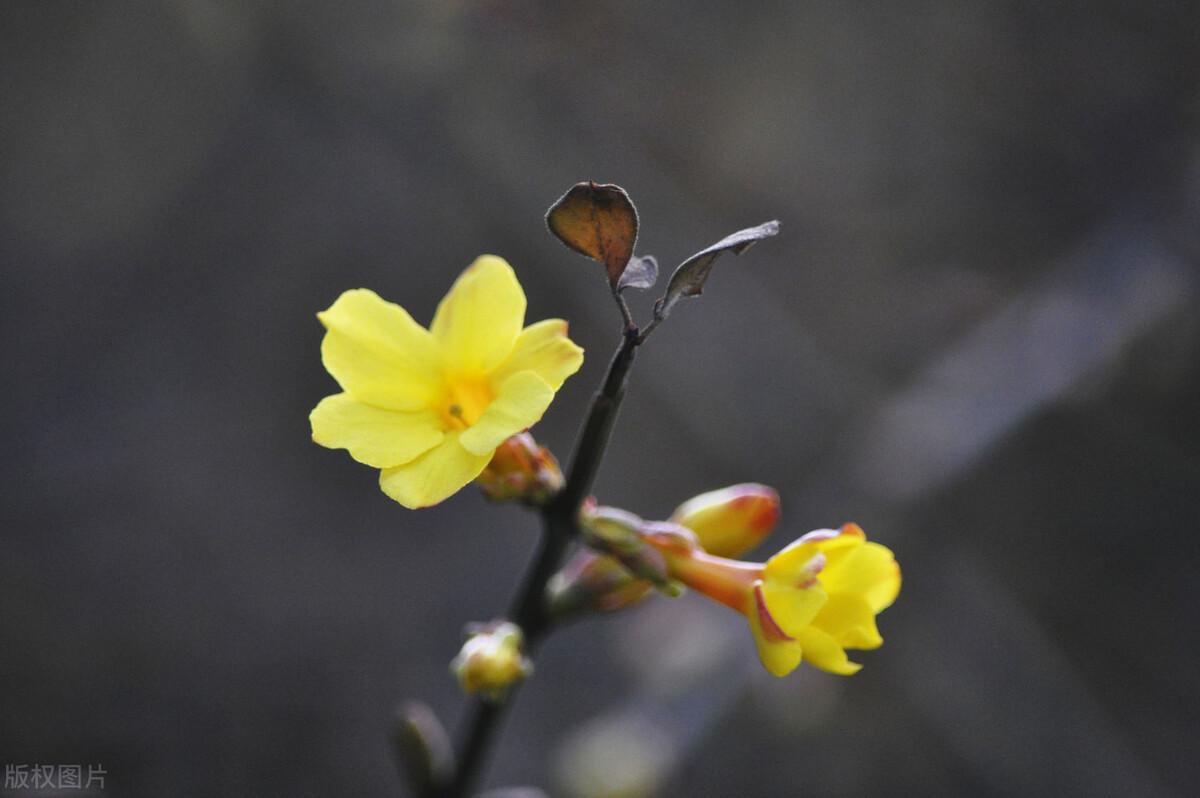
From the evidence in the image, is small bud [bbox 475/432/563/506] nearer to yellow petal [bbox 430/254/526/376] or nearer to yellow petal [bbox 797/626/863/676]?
yellow petal [bbox 430/254/526/376]

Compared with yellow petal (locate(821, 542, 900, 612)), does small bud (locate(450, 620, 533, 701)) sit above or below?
below

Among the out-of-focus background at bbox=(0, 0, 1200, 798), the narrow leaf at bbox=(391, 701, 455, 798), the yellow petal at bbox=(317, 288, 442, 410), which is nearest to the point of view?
the yellow petal at bbox=(317, 288, 442, 410)

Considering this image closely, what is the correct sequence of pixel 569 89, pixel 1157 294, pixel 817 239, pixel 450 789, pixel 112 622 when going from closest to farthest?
pixel 450 789 < pixel 1157 294 < pixel 112 622 < pixel 569 89 < pixel 817 239

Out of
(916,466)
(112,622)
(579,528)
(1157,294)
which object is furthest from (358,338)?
(112,622)

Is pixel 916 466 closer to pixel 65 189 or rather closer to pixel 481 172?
pixel 481 172

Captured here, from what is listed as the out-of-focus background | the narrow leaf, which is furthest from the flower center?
the out-of-focus background

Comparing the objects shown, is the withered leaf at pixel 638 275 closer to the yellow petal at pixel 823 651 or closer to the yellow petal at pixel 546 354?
the yellow petal at pixel 546 354
